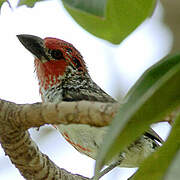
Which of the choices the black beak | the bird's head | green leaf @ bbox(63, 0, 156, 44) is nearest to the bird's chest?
the bird's head

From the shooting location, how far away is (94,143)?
10.3ft

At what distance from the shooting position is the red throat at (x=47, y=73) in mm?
3623

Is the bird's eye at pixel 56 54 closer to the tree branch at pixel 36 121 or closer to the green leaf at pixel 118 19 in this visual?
the tree branch at pixel 36 121

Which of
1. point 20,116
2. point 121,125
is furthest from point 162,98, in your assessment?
point 20,116

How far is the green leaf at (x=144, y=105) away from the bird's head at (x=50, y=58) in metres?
2.39

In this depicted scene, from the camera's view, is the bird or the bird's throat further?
the bird's throat

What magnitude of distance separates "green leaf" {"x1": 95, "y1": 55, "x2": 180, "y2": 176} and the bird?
1.91 metres

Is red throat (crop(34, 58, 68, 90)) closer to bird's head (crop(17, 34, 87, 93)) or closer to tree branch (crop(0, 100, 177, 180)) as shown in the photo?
bird's head (crop(17, 34, 87, 93))

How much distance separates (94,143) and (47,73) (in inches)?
32.4

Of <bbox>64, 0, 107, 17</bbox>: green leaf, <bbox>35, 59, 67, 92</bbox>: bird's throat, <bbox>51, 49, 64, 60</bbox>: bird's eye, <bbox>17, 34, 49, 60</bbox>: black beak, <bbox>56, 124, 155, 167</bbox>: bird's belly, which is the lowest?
<bbox>56, 124, 155, 167</bbox>: bird's belly

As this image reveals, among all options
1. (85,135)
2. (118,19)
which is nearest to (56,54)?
(85,135)

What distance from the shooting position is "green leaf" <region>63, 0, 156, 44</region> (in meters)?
1.58

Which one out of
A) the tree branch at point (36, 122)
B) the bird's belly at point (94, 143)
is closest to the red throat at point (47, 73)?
the bird's belly at point (94, 143)

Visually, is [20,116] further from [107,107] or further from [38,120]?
[107,107]
